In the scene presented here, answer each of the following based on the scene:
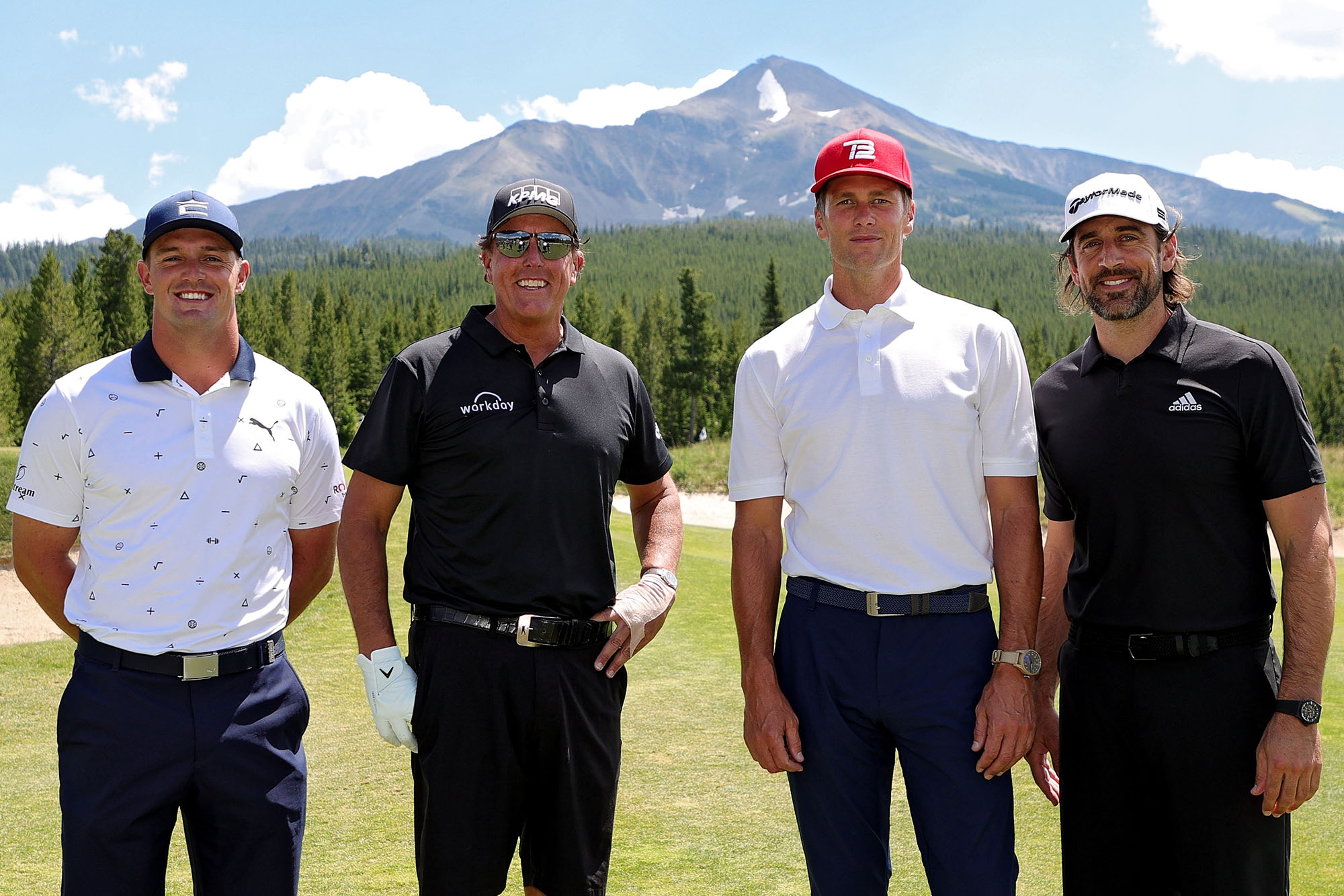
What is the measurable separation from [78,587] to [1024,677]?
3.11 m

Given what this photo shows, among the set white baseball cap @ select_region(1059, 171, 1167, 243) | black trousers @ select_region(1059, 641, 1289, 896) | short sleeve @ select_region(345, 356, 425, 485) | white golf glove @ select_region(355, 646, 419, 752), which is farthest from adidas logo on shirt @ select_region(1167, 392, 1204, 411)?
white golf glove @ select_region(355, 646, 419, 752)

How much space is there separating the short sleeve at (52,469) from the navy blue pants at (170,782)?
0.50 meters

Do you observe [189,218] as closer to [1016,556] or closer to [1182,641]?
[1016,556]

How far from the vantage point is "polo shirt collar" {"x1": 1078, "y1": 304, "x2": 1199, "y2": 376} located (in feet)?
12.2

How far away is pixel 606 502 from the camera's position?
3.95 meters

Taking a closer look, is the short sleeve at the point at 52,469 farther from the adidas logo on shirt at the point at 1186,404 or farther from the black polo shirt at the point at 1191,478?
the adidas logo on shirt at the point at 1186,404

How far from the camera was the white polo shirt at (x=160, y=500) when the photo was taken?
3447 mm

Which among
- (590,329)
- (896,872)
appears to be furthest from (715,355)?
(896,872)

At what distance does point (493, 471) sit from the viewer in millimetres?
3658

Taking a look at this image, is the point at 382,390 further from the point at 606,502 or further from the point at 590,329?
the point at 590,329

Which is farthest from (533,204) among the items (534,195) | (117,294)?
(117,294)

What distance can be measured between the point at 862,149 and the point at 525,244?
48.3 inches

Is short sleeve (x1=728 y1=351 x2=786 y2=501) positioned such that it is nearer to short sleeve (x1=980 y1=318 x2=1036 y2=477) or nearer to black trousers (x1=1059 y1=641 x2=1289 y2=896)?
short sleeve (x1=980 y1=318 x2=1036 y2=477)

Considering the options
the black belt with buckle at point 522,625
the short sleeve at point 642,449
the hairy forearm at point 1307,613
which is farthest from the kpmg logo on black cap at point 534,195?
the hairy forearm at point 1307,613
